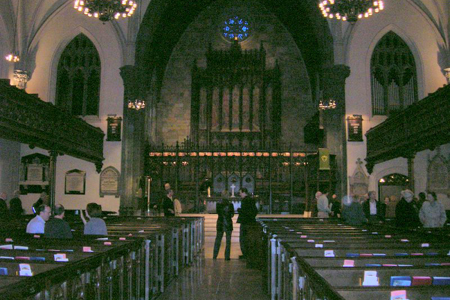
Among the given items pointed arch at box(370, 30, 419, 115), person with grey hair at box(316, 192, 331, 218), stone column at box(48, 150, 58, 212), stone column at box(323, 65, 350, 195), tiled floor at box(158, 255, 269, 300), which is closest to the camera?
tiled floor at box(158, 255, 269, 300)

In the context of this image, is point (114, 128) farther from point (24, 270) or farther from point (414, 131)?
→ point (24, 270)

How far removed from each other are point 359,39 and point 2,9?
49.1 feet

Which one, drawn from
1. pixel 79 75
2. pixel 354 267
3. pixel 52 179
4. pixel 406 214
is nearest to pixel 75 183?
pixel 52 179

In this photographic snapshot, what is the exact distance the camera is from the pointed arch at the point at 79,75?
2234cm

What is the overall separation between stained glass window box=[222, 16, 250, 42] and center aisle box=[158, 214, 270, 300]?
18.0 meters

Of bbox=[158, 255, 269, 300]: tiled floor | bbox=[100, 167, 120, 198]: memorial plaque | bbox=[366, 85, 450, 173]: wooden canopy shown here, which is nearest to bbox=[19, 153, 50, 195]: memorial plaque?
bbox=[100, 167, 120, 198]: memorial plaque

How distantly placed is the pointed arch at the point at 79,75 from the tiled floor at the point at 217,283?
43.8ft

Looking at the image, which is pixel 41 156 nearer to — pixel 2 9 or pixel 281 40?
pixel 2 9

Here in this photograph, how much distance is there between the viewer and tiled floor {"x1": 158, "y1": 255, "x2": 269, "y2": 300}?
26.1ft

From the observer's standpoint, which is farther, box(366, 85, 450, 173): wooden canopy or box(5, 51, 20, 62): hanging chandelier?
box(5, 51, 20, 62): hanging chandelier

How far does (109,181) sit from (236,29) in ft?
41.2

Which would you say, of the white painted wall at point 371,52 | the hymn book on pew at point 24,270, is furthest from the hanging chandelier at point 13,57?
the hymn book on pew at point 24,270

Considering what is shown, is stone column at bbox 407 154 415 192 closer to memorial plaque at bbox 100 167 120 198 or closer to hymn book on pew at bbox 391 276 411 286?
memorial plaque at bbox 100 167 120 198

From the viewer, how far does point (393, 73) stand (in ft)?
70.8
